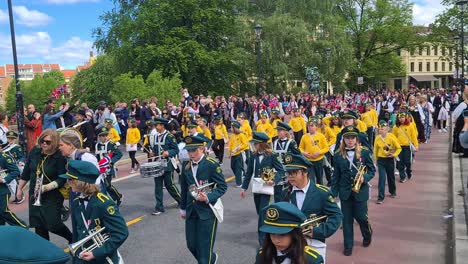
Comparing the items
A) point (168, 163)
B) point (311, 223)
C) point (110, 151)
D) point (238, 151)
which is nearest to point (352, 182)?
point (311, 223)

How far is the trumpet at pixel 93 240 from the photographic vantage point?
13.8 feet

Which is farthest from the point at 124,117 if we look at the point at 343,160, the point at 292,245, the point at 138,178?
the point at 292,245

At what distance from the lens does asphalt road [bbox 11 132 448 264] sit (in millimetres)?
7305

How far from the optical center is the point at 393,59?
61.0 metres

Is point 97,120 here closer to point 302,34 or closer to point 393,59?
point 302,34

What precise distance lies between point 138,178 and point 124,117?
6.77m

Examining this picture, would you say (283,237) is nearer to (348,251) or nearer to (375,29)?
(348,251)

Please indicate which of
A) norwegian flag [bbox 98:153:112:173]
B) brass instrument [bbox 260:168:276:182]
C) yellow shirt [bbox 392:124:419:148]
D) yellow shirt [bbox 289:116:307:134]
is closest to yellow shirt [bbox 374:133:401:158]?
yellow shirt [bbox 392:124:419:148]

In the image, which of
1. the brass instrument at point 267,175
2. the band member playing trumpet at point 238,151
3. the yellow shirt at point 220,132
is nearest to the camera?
the brass instrument at point 267,175

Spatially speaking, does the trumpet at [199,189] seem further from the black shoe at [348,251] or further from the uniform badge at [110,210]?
the black shoe at [348,251]

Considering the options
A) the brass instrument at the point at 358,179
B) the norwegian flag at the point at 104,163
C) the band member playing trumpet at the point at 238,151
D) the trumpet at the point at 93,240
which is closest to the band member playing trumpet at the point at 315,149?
the band member playing trumpet at the point at 238,151

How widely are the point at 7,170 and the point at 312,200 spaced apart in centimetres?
489

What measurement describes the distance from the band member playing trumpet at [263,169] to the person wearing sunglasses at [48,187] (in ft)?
9.11

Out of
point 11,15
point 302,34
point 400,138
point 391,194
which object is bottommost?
point 391,194
